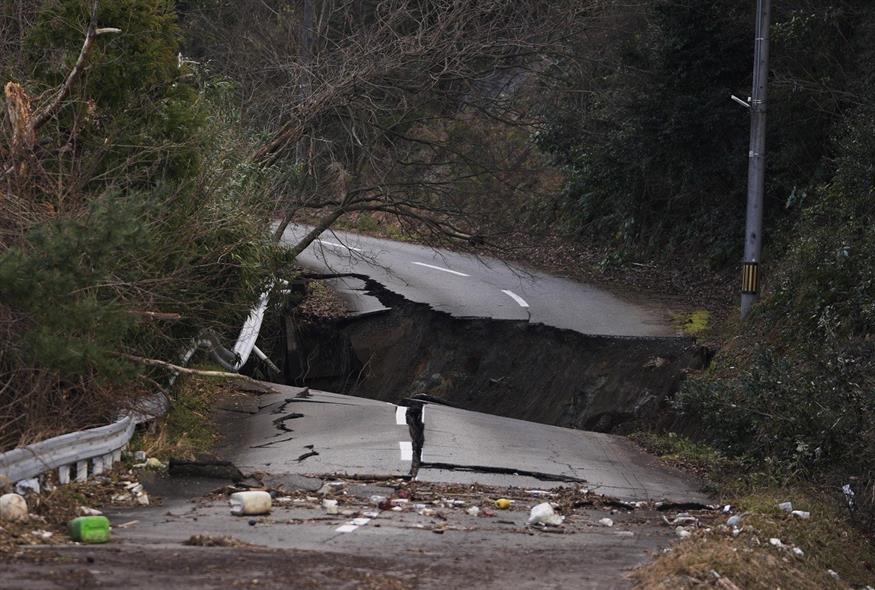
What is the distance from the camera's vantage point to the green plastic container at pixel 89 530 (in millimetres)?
6836

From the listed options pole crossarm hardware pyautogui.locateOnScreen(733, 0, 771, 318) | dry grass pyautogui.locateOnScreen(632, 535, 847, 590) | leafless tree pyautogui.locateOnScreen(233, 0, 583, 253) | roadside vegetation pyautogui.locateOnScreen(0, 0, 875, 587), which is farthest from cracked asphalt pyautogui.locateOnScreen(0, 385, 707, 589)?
leafless tree pyautogui.locateOnScreen(233, 0, 583, 253)

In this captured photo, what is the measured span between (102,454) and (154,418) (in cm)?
211

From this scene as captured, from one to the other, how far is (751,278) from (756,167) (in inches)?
70.6

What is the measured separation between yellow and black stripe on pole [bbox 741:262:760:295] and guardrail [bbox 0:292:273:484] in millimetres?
9942

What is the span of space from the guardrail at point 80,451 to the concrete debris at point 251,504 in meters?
1.44

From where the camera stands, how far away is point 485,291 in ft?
73.0

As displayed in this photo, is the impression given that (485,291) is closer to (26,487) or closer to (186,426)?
(186,426)

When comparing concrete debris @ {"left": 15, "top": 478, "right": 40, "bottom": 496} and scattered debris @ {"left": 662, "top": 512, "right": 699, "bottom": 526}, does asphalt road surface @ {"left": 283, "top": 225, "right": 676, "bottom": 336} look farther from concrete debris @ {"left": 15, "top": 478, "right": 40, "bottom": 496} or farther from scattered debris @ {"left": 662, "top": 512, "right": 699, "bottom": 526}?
concrete debris @ {"left": 15, "top": 478, "right": 40, "bottom": 496}

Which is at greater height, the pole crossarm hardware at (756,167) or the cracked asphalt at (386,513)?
the pole crossarm hardware at (756,167)

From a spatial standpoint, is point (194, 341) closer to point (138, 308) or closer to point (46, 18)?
point (138, 308)

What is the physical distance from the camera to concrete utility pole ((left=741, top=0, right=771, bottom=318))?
1766 centimetres

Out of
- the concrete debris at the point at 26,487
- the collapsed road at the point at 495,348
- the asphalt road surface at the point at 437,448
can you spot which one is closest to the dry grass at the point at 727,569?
the asphalt road surface at the point at 437,448

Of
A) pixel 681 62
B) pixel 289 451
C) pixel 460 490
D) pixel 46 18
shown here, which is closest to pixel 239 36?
pixel 681 62

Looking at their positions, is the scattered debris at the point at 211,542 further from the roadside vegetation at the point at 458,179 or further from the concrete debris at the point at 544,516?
the concrete debris at the point at 544,516
